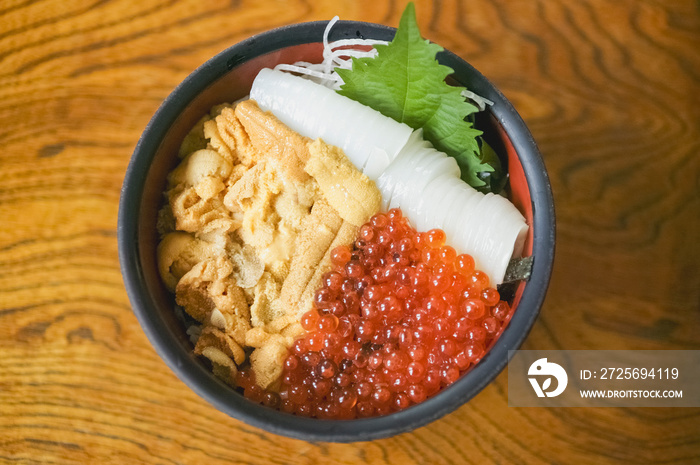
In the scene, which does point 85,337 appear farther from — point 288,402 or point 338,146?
point 338,146

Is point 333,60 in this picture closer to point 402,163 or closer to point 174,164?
point 402,163

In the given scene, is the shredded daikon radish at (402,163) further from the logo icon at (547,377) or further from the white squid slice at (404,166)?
the logo icon at (547,377)

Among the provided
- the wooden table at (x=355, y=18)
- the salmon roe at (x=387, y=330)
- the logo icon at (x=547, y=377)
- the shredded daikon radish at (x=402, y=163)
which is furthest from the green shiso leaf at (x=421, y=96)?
the logo icon at (x=547, y=377)

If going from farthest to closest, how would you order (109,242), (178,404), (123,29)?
(123,29) → (109,242) → (178,404)

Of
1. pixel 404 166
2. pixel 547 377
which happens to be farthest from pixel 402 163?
pixel 547 377

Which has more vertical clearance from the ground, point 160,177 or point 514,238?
point 160,177

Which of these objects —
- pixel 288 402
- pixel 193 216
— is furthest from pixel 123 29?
pixel 288 402
